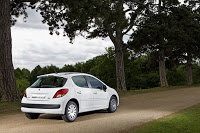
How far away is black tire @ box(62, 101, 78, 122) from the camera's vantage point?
30.7 feet

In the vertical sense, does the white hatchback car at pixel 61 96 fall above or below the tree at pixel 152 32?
below

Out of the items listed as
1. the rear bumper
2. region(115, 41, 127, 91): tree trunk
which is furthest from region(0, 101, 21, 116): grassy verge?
region(115, 41, 127, 91): tree trunk

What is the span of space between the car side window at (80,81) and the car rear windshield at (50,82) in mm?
501

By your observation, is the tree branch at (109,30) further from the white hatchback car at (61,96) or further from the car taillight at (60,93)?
the car taillight at (60,93)

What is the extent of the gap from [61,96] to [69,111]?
1.95ft

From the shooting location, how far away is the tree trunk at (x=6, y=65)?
51.3ft

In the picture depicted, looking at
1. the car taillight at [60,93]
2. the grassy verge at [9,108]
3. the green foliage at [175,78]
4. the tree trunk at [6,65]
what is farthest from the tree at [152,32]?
the green foliage at [175,78]

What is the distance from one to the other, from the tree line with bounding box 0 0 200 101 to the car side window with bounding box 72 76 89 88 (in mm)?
6607

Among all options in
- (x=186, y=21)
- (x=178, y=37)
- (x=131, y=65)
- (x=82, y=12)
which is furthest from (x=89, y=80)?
(x=131, y=65)

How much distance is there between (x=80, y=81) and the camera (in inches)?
410

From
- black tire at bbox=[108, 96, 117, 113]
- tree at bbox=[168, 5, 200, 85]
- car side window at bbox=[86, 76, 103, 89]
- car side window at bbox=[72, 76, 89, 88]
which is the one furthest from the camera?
tree at bbox=[168, 5, 200, 85]

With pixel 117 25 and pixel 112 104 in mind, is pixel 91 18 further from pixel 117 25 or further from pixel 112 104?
pixel 112 104

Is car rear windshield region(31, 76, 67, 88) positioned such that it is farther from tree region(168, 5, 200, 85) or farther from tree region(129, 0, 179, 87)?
tree region(168, 5, 200, 85)

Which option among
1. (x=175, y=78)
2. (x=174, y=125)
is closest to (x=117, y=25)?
(x=174, y=125)
